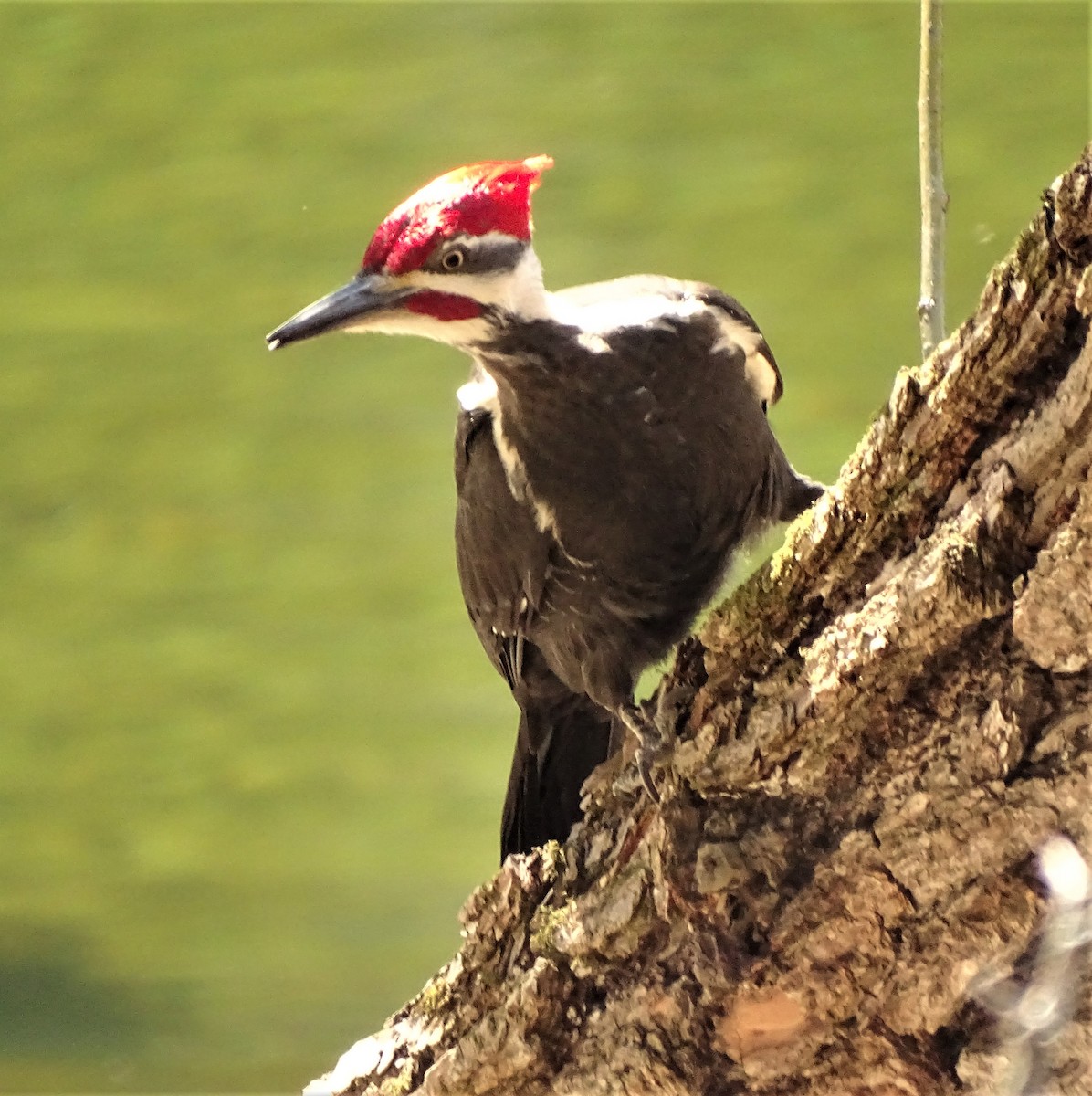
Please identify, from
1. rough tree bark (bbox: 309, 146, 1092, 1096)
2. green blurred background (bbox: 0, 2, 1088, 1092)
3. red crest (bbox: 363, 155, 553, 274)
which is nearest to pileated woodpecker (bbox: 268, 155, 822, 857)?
red crest (bbox: 363, 155, 553, 274)

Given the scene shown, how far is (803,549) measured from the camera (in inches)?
52.2

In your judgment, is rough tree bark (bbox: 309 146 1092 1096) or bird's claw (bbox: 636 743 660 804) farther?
bird's claw (bbox: 636 743 660 804)

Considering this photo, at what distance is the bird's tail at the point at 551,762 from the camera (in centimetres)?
210

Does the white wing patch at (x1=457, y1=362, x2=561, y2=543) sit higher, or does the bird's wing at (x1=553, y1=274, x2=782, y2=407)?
the bird's wing at (x1=553, y1=274, x2=782, y2=407)

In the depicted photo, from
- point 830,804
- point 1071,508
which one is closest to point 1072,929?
point 830,804

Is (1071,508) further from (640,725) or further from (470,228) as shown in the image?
(470,228)

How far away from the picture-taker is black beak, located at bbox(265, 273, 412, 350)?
1.48 metres

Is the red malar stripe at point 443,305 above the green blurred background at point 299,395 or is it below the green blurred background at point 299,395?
below

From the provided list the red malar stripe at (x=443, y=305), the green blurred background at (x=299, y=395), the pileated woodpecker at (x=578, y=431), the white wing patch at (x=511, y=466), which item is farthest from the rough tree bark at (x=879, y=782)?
the green blurred background at (x=299, y=395)

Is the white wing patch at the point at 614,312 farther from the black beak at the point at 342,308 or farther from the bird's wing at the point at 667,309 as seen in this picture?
the black beak at the point at 342,308

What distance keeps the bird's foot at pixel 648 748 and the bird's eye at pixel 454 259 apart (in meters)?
0.54

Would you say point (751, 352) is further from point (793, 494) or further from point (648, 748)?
point (648, 748)

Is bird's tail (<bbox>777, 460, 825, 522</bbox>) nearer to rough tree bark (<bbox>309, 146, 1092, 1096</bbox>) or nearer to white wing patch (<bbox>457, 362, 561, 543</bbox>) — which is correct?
white wing patch (<bbox>457, 362, 561, 543</bbox>)

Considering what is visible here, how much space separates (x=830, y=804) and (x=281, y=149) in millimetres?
2183
